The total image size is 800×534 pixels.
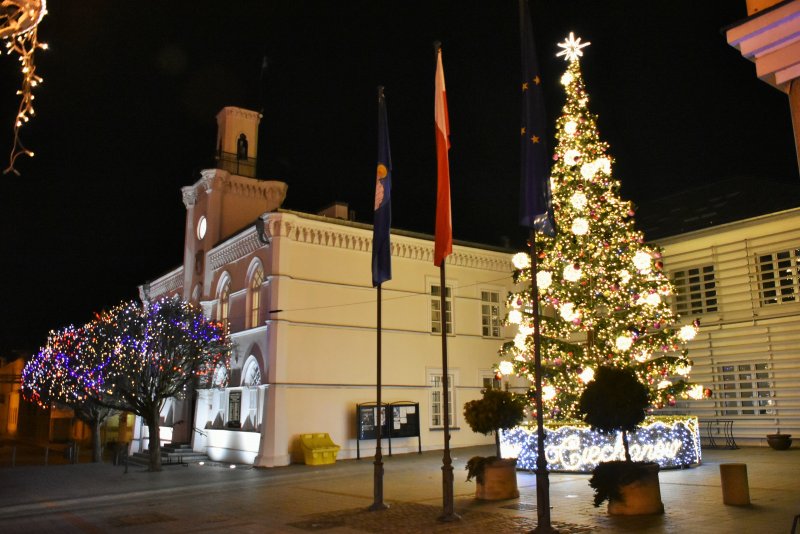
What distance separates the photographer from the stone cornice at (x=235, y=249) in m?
27.4

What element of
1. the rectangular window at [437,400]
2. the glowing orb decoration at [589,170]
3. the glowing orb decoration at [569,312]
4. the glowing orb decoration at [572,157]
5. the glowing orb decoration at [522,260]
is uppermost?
the glowing orb decoration at [572,157]

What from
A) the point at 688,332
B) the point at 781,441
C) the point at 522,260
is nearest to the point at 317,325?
the point at 522,260

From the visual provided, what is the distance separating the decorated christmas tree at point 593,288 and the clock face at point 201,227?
1908cm

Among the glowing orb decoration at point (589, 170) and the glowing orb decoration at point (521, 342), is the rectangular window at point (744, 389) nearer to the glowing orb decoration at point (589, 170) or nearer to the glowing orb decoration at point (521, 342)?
the glowing orb decoration at point (521, 342)

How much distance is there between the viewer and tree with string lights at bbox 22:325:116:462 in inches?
1027

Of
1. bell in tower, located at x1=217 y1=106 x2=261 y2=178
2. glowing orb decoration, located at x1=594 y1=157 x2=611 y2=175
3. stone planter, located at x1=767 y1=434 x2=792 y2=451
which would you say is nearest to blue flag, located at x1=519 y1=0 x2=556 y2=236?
glowing orb decoration, located at x1=594 y1=157 x2=611 y2=175

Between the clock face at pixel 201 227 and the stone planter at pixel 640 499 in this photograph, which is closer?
the stone planter at pixel 640 499

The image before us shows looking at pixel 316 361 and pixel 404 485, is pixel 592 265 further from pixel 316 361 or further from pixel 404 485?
pixel 316 361

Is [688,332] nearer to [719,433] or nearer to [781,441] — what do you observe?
[781,441]

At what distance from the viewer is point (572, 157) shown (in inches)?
725

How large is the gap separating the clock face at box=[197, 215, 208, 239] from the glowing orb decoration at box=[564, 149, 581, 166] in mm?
19838

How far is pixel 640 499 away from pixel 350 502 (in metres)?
6.30

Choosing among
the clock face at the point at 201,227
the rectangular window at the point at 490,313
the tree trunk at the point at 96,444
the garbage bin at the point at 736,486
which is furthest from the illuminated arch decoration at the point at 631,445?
the tree trunk at the point at 96,444

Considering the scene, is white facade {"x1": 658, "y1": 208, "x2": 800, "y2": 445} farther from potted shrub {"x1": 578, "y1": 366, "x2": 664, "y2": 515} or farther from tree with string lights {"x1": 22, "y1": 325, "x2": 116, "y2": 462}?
tree with string lights {"x1": 22, "y1": 325, "x2": 116, "y2": 462}
